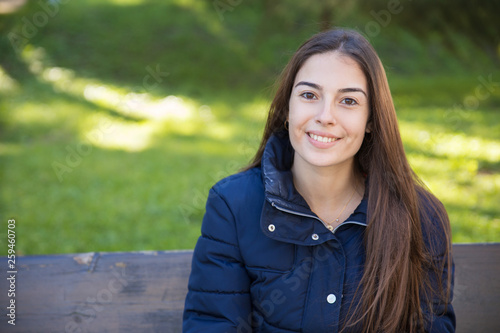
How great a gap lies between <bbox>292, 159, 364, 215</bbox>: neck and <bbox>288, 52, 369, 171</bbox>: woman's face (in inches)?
5.4

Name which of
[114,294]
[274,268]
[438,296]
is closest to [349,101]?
[274,268]

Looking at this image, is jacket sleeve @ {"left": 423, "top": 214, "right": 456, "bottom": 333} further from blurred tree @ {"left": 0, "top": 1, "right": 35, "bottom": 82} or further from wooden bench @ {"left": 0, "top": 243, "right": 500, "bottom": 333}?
blurred tree @ {"left": 0, "top": 1, "right": 35, "bottom": 82}

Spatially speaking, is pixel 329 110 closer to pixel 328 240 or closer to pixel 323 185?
pixel 323 185

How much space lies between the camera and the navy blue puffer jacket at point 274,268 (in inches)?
79.8

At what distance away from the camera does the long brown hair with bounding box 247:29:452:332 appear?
207 cm

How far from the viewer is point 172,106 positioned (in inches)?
409

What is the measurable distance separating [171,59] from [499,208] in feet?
31.2

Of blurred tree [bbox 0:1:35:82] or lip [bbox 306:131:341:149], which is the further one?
blurred tree [bbox 0:1:35:82]

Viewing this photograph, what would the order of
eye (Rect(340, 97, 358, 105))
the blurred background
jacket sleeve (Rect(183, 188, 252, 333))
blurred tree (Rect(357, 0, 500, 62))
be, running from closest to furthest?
jacket sleeve (Rect(183, 188, 252, 333)) < eye (Rect(340, 97, 358, 105)) < the blurred background < blurred tree (Rect(357, 0, 500, 62))

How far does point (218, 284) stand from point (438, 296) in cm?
87

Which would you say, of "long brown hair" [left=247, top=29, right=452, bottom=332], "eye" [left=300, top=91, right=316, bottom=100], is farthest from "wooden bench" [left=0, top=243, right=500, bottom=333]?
"eye" [left=300, top=91, right=316, bottom=100]

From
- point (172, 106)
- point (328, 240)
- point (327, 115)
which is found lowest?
point (328, 240)

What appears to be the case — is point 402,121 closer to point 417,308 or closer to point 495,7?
point 495,7

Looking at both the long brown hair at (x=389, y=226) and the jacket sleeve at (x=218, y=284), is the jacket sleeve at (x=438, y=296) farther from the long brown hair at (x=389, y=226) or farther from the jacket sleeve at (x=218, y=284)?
the jacket sleeve at (x=218, y=284)
